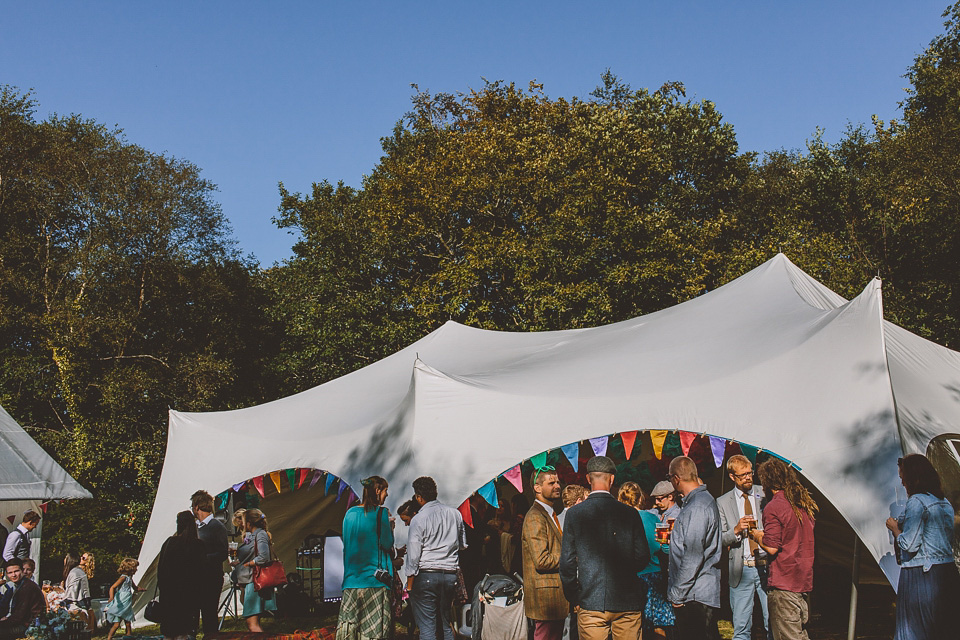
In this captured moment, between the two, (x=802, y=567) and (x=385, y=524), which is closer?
(x=802, y=567)

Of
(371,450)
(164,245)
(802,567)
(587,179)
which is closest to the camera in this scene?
(802,567)

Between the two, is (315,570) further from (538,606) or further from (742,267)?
(742,267)

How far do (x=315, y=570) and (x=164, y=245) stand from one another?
12.6m

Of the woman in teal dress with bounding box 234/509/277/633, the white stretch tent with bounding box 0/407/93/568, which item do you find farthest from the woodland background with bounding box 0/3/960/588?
the woman in teal dress with bounding box 234/509/277/633

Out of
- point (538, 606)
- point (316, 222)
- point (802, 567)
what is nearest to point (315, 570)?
point (538, 606)

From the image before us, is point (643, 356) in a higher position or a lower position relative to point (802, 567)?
higher

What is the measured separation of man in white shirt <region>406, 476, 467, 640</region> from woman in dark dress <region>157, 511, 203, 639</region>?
1.49 m

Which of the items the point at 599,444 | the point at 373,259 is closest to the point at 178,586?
the point at 599,444

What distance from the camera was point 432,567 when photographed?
20.5 ft

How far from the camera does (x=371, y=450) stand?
792cm

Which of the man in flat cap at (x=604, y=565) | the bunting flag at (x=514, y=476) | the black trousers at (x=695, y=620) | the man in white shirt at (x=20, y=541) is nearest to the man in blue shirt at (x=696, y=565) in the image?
the black trousers at (x=695, y=620)

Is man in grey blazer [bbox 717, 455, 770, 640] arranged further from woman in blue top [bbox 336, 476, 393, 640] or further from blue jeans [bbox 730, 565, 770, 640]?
woman in blue top [bbox 336, 476, 393, 640]

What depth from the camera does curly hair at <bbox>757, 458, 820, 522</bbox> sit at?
543 cm

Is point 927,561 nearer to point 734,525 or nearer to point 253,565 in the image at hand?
point 734,525
